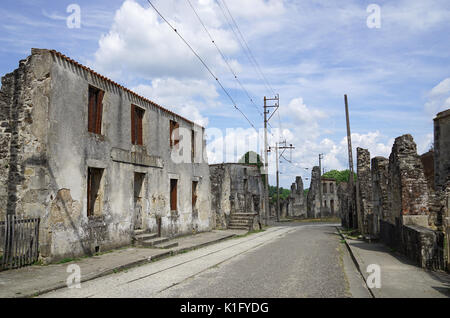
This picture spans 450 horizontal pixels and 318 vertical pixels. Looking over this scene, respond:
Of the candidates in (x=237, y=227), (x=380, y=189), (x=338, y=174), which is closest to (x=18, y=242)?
(x=380, y=189)

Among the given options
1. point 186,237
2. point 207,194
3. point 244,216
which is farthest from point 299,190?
point 186,237

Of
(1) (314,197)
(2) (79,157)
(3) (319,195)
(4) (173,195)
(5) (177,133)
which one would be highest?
(5) (177,133)

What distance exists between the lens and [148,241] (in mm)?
15227

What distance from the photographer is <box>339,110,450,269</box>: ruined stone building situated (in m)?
9.52

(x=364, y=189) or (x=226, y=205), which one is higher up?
(x=364, y=189)

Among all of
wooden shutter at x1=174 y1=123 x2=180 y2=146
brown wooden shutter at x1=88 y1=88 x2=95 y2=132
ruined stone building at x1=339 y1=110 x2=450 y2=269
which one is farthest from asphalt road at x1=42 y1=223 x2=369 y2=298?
wooden shutter at x1=174 y1=123 x2=180 y2=146

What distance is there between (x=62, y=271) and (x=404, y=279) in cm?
820

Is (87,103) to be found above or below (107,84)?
below

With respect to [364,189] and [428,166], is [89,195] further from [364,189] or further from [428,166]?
[428,166]

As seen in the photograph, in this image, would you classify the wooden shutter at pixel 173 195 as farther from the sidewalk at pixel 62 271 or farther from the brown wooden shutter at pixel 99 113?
the brown wooden shutter at pixel 99 113

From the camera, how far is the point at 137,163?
15.9 metres

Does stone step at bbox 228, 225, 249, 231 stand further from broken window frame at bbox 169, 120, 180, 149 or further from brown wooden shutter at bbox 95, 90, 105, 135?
brown wooden shutter at bbox 95, 90, 105, 135
